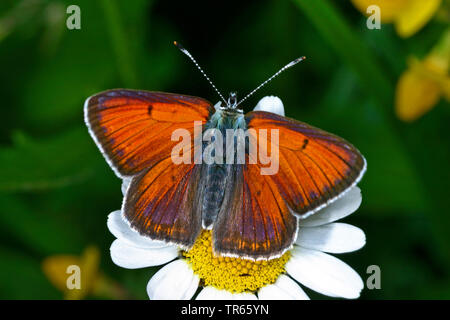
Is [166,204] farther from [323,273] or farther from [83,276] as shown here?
[83,276]

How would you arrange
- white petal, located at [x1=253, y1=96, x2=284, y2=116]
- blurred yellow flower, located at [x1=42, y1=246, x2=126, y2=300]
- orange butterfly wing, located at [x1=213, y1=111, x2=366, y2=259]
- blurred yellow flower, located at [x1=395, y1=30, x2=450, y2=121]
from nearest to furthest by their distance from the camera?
orange butterfly wing, located at [x1=213, y1=111, x2=366, y2=259] → white petal, located at [x1=253, y1=96, x2=284, y2=116] → blurred yellow flower, located at [x1=395, y1=30, x2=450, y2=121] → blurred yellow flower, located at [x1=42, y1=246, x2=126, y2=300]

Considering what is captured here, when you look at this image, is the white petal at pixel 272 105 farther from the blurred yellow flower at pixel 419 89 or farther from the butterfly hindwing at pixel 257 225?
the blurred yellow flower at pixel 419 89

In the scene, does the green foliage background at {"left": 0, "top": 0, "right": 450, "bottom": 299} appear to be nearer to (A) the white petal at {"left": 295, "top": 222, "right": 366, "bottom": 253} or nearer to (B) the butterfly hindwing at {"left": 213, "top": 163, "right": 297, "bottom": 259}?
(A) the white petal at {"left": 295, "top": 222, "right": 366, "bottom": 253}

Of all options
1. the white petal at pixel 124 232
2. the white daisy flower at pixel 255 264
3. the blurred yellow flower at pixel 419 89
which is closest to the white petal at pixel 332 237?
the white daisy flower at pixel 255 264

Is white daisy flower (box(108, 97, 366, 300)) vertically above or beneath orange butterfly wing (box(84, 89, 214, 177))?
beneath

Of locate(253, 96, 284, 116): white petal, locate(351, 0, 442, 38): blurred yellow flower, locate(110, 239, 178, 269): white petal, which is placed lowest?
locate(110, 239, 178, 269): white petal

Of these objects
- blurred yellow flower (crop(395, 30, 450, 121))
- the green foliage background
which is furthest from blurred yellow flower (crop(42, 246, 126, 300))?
blurred yellow flower (crop(395, 30, 450, 121))
